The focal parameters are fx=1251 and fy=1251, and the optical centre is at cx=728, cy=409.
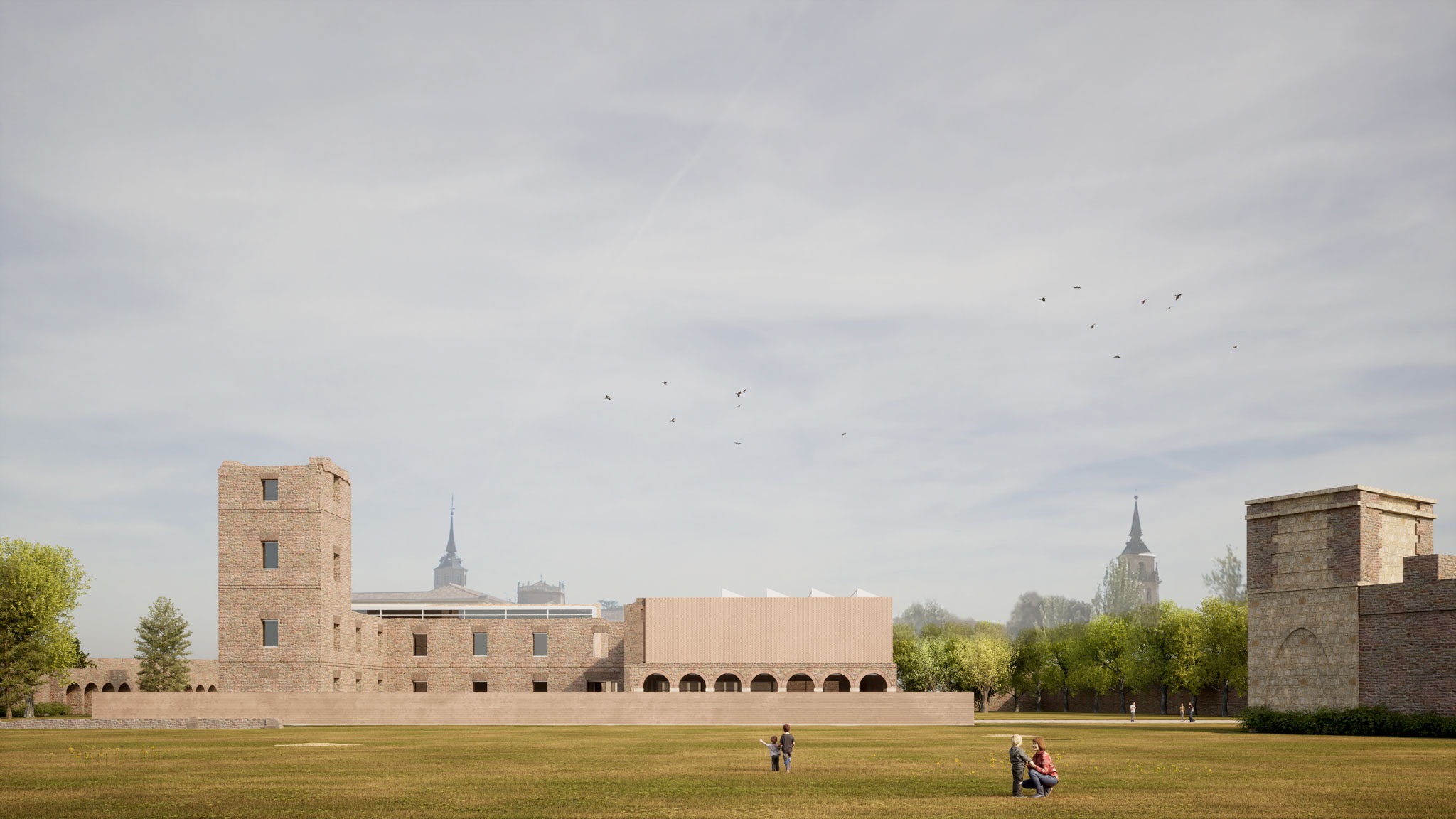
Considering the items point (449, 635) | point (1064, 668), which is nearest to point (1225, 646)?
point (1064, 668)

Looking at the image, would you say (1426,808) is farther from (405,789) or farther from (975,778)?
(405,789)

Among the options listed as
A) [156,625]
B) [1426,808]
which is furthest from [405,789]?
[156,625]

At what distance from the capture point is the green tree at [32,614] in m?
76.8

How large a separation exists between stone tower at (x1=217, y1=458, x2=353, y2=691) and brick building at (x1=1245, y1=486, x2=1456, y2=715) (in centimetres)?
5463

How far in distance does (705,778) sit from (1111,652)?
276 feet

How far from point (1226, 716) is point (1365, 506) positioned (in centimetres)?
4055

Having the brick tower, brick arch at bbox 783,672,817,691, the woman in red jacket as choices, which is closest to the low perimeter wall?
the brick tower

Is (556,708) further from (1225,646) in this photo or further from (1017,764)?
(1225,646)

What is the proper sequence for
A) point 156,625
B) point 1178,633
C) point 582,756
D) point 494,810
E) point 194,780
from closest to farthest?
point 494,810 → point 194,780 → point 582,756 → point 1178,633 → point 156,625

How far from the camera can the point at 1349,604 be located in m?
53.8

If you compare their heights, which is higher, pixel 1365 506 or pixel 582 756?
pixel 1365 506

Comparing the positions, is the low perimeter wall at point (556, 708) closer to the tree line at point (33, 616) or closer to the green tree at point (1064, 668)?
the tree line at point (33, 616)

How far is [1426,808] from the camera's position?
2306 centimetres

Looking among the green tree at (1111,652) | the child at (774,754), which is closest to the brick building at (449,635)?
the green tree at (1111,652)
